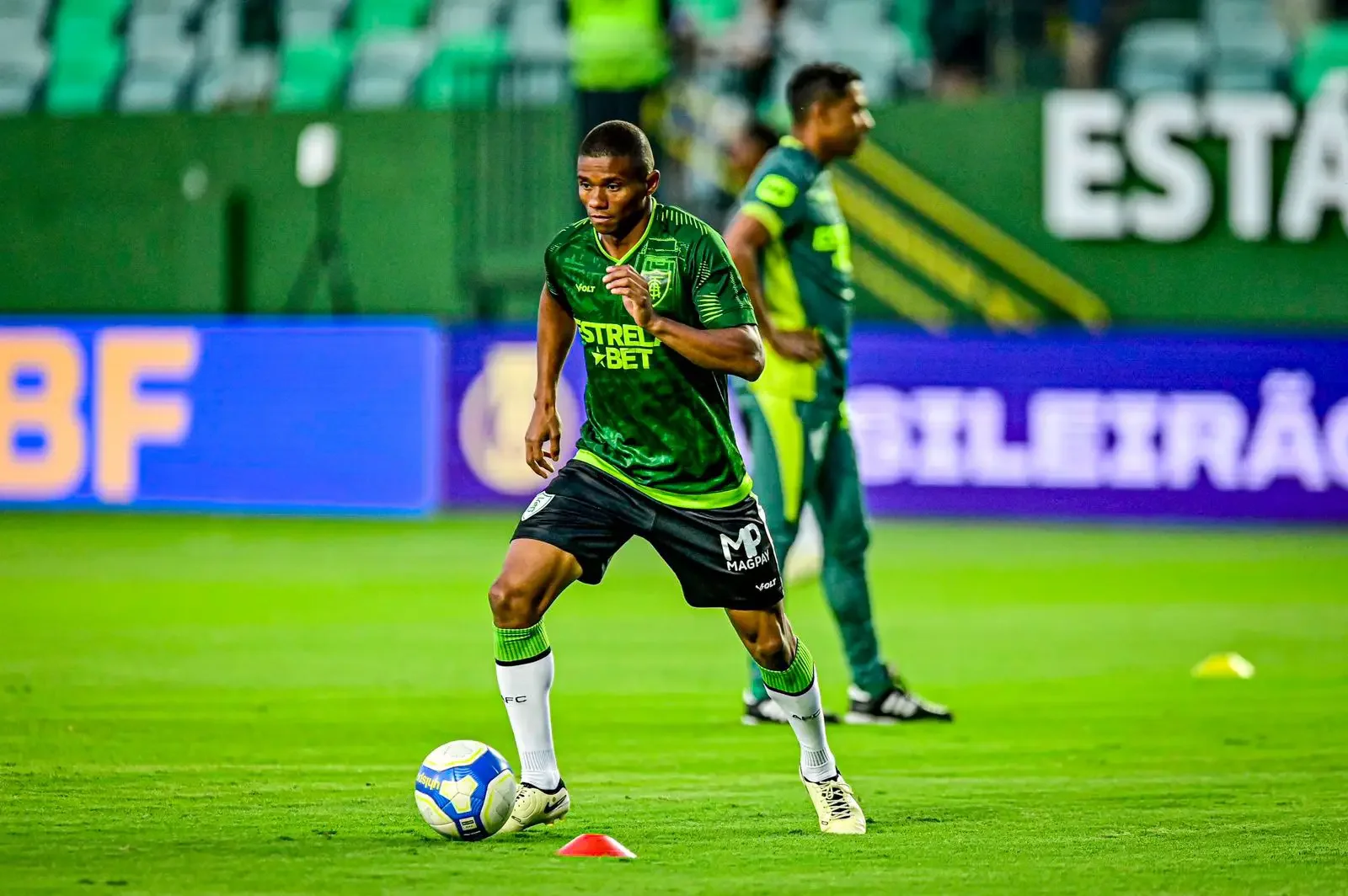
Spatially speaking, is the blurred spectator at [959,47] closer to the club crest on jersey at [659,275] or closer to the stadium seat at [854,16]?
the stadium seat at [854,16]

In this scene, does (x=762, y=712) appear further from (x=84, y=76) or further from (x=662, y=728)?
(x=84, y=76)

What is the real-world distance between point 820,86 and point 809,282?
30.0 inches

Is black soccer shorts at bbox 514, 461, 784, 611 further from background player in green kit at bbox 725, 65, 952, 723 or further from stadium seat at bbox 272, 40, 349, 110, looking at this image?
stadium seat at bbox 272, 40, 349, 110

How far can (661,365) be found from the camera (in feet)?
21.1

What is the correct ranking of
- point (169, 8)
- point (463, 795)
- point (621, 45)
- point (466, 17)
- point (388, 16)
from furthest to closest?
point (169, 8) → point (388, 16) → point (466, 17) → point (621, 45) → point (463, 795)

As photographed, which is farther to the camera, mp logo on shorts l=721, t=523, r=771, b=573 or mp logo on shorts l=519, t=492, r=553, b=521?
mp logo on shorts l=519, t=492, r=553, b=521

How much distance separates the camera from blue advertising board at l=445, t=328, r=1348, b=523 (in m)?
16.9

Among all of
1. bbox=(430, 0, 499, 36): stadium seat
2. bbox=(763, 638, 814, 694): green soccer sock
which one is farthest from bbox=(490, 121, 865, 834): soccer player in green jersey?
→ bbox=(430, 0, 499, 36): stadium seat

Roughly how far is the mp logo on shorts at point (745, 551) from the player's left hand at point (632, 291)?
0.73 metres

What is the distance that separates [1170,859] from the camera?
20.1ft

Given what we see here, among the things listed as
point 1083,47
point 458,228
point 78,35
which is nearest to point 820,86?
point 458,228

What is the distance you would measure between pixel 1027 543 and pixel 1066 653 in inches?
207

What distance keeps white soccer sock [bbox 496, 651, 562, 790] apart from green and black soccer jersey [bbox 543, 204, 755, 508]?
1.99ft

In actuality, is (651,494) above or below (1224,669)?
above
